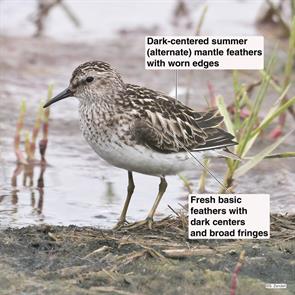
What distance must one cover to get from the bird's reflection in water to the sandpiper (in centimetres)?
140

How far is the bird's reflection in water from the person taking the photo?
8.78m

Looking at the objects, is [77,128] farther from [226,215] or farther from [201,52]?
[226,215]

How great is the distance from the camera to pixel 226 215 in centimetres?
671

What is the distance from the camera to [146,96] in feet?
24.8

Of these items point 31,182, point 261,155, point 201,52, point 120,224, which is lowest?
point 120,224

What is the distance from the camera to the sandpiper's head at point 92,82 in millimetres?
7551

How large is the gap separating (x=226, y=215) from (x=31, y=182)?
326 cm

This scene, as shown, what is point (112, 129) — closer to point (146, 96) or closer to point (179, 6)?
point (146, 96)

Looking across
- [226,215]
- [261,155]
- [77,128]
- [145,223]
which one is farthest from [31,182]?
[226,215]

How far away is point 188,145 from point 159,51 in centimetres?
90

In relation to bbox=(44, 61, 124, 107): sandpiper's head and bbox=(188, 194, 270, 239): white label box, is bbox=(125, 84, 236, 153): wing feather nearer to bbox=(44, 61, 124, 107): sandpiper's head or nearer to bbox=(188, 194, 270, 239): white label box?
bbox=(44, 61, 124, 107): sandpiper's head

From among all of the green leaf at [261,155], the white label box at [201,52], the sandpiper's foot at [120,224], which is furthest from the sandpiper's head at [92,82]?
the green leaf at [261,155]

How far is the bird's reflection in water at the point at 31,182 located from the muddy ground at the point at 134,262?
162 cm

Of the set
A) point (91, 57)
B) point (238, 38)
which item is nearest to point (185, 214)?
point (238, 38)
